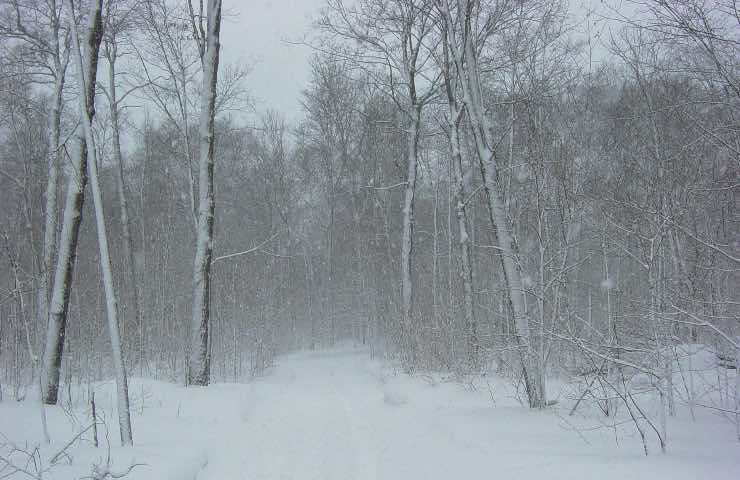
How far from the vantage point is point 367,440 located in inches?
241

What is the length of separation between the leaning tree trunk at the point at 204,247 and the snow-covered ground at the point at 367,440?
2.56ft

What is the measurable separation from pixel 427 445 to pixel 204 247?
602 centimetres

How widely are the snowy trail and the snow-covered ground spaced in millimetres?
12

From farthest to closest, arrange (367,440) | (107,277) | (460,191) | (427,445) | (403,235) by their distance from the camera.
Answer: (403,235) < (460,191) < (367,440) < (427,445) < (107,277)

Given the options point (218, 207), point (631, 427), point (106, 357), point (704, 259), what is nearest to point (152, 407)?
point (631, 427)

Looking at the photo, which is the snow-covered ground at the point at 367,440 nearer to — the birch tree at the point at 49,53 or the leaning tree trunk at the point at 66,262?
the leaning tree trunk at the point at 66,262

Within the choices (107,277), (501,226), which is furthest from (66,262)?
(501,226)

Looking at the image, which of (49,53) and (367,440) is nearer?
(367,440)

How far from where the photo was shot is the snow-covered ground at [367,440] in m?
4.05

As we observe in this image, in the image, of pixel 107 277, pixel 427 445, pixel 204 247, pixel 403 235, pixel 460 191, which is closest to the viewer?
pixel 107 277

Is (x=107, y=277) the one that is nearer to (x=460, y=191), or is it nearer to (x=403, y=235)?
(x=460, y=191)

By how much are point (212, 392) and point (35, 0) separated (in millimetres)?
10239

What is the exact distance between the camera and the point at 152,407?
7277mm

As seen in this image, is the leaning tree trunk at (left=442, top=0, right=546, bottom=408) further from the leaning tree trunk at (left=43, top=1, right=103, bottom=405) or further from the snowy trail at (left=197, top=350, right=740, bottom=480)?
the leaning tree trunk at (left=43, top=1, right=103, bottom=405)
